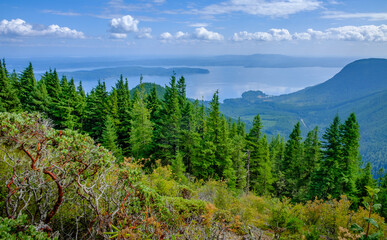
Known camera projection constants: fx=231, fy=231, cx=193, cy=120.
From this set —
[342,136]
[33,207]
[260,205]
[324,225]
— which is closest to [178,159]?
[260,205]

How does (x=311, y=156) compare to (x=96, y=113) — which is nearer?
(x=311, y=156)

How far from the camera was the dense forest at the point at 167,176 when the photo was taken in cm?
632

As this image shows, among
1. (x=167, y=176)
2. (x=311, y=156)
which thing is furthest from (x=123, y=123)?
(x=311, y=156)

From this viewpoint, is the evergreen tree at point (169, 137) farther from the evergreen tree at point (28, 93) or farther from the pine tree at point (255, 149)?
the evergreen tree at point (28, 93)

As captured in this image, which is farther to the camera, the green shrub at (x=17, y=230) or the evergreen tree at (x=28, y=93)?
the evergreen tree at (x=28, y=93)

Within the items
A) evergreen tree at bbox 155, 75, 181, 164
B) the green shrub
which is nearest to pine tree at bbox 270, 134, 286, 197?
evergreen tree at bbox 155, 75, 181, 164

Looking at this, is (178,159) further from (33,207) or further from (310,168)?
(310,168)

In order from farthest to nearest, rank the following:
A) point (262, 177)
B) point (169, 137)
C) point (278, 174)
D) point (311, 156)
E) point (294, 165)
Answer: point (278, 174)
point (294, 165)
point (262, 177)
point (311, 156)
point (169, 137)

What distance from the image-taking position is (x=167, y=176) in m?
16.9

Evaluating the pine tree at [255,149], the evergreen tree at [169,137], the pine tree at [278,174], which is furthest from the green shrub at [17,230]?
the pine tree at [278,174]

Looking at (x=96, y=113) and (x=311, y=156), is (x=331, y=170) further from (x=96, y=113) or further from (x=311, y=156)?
(x=96, y=113)

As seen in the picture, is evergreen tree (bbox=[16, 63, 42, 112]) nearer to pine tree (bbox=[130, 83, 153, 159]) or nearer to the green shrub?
pine tree (bbox=[130, 83, 153, 159])

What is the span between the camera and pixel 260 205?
15.1 meters

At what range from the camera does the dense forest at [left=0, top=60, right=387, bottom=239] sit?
6.32 meters
